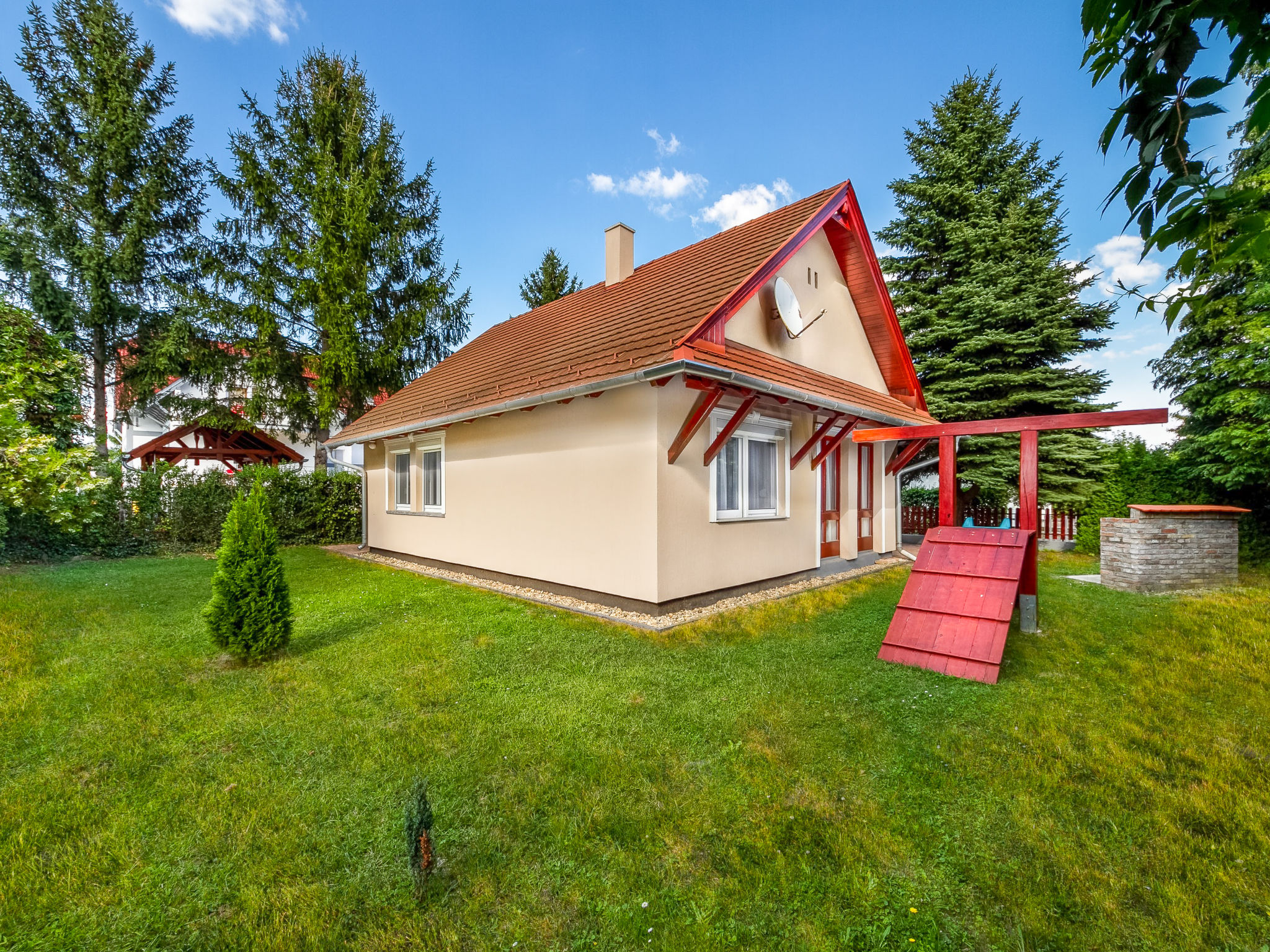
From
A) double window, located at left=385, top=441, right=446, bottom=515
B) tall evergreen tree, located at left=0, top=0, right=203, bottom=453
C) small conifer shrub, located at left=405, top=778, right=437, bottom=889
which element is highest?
tall evergreen tree, located at left=0, top=0, right=203, bottom=453

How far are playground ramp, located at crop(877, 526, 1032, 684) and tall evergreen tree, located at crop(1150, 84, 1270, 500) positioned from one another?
21.6 feet

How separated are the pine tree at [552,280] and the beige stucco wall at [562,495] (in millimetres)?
13850

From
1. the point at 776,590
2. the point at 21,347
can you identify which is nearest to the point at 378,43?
the point at 21,347

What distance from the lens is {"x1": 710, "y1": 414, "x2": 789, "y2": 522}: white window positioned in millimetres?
6805

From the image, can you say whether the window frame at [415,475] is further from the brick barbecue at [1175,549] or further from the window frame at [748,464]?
the brick barbecue at [1175,549]

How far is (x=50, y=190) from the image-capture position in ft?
41.1

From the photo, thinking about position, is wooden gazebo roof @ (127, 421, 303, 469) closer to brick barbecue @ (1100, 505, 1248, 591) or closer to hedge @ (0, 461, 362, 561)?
hedge @ (0, 461, 362, 561)

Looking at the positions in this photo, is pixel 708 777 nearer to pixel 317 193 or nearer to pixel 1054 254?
pixel 1054 254

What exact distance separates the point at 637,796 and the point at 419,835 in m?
1.10

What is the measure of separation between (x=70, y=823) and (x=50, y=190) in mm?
17305

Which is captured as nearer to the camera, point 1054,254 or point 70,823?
point 70,823

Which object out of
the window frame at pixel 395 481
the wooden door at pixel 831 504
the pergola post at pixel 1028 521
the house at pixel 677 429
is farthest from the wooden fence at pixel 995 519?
the window frame at pixel 395 481

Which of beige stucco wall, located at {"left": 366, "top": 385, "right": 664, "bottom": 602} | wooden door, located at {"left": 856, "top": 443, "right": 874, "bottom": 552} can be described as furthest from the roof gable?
wooden door, located at {"left": 856, "top": 443, "right": 874, "bottom": 552}

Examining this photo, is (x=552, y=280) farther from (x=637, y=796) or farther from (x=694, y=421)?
(x=637, y=796)
